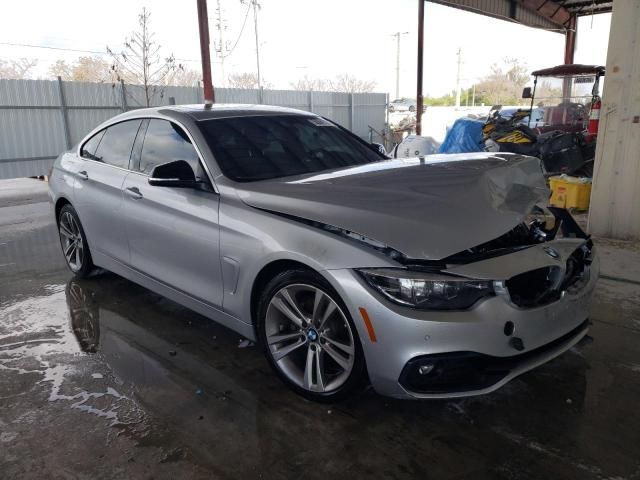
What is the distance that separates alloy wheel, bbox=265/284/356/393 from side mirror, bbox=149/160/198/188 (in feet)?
3.01

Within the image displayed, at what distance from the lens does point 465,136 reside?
11.7 m

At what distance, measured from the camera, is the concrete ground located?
2299 millimetres

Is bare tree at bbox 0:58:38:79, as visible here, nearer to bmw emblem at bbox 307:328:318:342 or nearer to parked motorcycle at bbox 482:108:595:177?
parked motorcycle at bbox 482:108:595:177

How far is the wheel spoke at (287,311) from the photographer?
2.71 metres

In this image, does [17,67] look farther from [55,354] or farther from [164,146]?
[55,354]

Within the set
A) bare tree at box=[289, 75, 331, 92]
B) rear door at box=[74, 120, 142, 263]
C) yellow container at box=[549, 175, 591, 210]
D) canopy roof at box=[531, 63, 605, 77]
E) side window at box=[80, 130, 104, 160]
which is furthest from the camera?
bare tree at box=[289, 75, 331, 92]

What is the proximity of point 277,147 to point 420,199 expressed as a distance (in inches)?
49.7

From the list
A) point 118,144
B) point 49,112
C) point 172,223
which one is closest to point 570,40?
point 49,112

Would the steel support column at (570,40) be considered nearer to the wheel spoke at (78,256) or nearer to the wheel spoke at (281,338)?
the wheel spoke at (78,256)

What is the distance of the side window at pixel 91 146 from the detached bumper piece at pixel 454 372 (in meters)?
3.30

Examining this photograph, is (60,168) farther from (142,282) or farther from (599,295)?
(599,295)

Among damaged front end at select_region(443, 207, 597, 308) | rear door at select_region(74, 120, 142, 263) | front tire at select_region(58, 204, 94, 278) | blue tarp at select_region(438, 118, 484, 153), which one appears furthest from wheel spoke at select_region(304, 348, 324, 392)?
blue tarp at select_region(438, 118, 484, 153)

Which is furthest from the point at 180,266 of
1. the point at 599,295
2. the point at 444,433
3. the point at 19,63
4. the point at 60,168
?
the point at 19,63

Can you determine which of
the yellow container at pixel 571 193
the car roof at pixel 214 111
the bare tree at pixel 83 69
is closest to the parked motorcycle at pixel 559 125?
the yellow container at pixel 571 193
